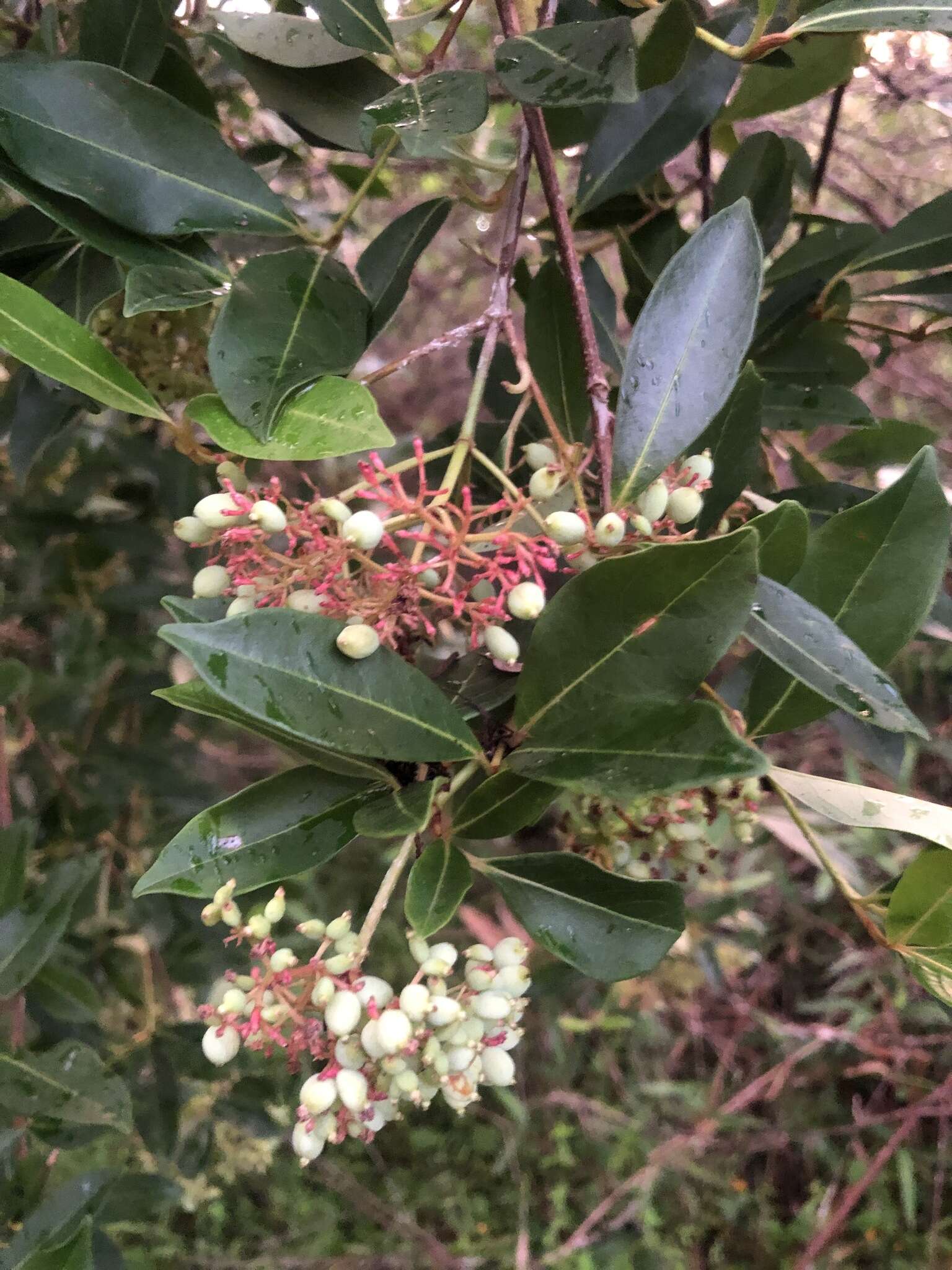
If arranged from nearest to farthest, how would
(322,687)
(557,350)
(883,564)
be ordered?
(322,687) → (883,564) → (557,350)

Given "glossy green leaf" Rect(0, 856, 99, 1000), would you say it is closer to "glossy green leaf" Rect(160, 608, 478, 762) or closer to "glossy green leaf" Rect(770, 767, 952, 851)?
"glossy green leaf" Rect(160, 608, 478, 762)

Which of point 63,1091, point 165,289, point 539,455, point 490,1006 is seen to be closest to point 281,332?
point 165,289

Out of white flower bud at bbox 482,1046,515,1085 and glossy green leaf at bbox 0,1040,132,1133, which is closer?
white flower bud at bbox 482,1046,515,1085

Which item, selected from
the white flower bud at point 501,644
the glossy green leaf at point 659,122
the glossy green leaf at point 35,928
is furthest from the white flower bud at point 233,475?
the glossy green leaf at point 35,928

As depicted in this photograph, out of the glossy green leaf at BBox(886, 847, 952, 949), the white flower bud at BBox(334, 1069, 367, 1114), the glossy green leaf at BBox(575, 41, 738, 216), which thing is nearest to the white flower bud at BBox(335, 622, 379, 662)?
the white flower bud at BBox(334, 1069, 367, 1114)

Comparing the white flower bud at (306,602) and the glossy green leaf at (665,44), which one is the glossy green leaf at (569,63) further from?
the white flower bud at (306,602)

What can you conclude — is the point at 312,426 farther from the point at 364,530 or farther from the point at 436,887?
the point at 436,887

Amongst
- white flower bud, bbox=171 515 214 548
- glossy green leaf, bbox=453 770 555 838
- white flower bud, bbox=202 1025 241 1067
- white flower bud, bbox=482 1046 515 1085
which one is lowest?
white flower bud, bbox=482 1046 515 1085
